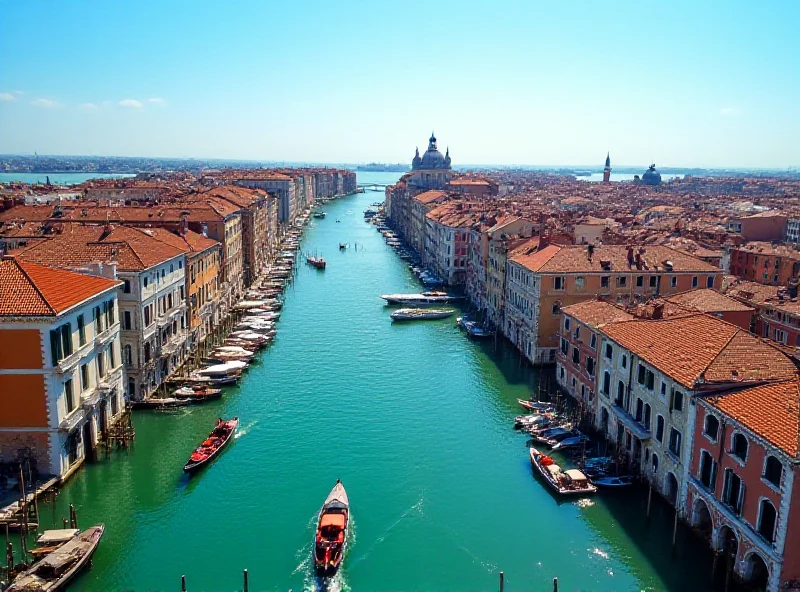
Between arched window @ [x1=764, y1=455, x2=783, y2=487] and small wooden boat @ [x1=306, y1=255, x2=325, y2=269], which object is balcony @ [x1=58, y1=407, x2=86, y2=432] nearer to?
arched window @ [x1=764, y1=455, x2=783, y2=487]

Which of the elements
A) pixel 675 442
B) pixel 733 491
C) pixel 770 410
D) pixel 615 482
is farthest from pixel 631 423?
pixel 770 410

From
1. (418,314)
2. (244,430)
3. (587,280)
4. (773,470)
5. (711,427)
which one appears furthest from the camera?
(418,314)

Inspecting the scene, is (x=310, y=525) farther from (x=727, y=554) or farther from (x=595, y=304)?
(x=595, y=304)

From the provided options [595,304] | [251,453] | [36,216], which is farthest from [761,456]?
[36,216]

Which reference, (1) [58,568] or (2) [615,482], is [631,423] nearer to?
(2) [615,482]

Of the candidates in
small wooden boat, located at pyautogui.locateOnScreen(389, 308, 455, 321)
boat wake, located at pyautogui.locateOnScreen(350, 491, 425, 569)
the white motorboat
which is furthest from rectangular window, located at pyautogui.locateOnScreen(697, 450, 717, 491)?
the white motorboat

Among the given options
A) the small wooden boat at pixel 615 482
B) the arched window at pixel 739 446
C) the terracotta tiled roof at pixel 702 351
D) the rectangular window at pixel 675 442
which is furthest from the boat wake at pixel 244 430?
the arched window at pixel 739 446
